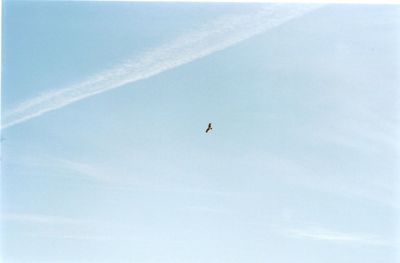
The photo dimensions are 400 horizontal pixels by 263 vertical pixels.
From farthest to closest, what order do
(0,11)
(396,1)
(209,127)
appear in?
(209,127)
(0,11)
(396,1)

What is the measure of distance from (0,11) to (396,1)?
47.7 metres

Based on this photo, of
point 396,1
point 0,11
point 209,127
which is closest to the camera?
point 396,1

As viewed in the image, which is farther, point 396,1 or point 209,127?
point 209,127

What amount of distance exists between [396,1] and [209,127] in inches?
1340

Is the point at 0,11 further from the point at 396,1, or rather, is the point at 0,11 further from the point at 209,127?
the point at 396,1

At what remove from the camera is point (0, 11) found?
66.6 metres

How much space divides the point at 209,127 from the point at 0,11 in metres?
34.8

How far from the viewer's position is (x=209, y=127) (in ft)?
277

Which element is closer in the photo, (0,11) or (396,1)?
(396,1)

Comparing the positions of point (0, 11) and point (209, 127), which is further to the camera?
point (209, 127)

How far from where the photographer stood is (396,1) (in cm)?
6231

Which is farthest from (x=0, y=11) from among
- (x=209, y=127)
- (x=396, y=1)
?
(x=396, y=1)
